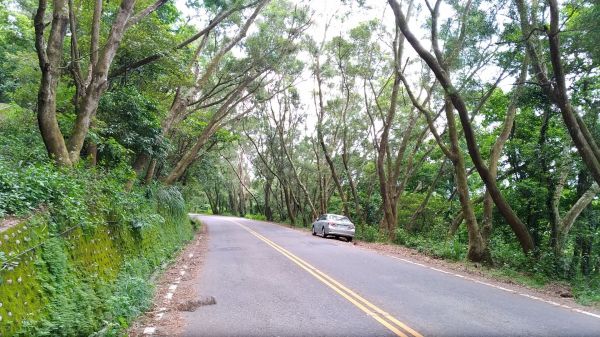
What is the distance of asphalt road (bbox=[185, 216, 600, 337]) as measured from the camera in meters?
5.91

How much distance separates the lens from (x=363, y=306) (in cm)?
713

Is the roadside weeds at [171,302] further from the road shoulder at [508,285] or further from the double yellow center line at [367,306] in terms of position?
the road shoulder at [508,285]

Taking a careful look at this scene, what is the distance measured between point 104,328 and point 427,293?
5.63 m

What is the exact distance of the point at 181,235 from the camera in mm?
19016

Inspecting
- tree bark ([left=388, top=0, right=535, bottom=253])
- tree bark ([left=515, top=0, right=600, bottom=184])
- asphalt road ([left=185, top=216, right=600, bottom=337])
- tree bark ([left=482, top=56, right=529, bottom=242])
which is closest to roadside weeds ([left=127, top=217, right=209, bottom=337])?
asphalt road ([left=185, top=216, right=600, bottom=337])

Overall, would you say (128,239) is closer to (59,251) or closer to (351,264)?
(59,251)

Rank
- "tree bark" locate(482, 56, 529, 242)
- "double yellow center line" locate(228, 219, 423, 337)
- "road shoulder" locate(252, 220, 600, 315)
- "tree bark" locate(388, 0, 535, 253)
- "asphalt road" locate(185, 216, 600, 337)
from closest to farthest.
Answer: "double yellow center line" locate(228, 219, 423, 337) → "asphalt road" locate(185, 216, 600, 337) → "road shoulder" locate(252, 220, 600, 315) → "tree bark" locate(388, 0, 535, 253) → "tree bark" locate(482, 56, 529, 242)

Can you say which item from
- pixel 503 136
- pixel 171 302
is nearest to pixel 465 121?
pixel 503 136

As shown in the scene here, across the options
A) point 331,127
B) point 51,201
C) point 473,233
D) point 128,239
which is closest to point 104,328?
point 51,201

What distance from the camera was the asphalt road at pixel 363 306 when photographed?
233 inches

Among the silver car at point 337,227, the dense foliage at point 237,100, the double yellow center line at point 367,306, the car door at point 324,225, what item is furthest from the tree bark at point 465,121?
the car door at point 324,225

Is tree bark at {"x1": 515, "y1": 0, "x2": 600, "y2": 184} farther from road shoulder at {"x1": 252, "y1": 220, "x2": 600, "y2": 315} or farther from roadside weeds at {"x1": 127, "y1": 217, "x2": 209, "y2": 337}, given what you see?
roadside weeds at {"x1": 127, "y1": 217, "x2": 209, "y2": 337}

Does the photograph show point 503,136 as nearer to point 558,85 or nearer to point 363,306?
point 558,85

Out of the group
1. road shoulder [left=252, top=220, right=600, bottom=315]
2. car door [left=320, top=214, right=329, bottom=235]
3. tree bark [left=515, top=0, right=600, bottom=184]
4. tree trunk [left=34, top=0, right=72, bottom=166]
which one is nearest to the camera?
road shoulder [left=252, top=220, right=600, bottom=315]
